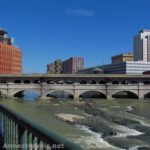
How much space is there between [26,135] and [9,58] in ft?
453

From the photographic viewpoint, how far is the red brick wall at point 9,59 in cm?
13550

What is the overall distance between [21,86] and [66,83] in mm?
12169

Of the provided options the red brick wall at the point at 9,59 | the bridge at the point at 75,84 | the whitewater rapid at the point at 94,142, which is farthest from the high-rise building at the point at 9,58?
the whitewater rapid at the point at 94,142

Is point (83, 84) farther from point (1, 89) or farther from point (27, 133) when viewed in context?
point (27, 133)

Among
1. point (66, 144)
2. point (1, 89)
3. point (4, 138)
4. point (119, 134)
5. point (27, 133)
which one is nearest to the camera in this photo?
point (66, 144)

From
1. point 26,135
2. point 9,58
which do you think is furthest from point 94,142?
A: point 9,58

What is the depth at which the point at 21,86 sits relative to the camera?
9006 cm

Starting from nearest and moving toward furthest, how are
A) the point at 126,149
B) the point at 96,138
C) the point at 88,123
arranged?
the point at 126,149 < the point at 96,138 < the point at 88,123

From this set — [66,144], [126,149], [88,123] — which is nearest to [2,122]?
[66,144]

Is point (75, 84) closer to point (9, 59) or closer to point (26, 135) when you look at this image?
point (9, 59)

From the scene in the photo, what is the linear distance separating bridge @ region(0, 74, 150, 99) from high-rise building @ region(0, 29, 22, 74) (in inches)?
1771

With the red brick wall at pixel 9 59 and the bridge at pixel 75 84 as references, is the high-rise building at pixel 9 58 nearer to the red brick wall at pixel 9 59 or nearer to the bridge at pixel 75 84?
the red brick wall at pixel 9 59

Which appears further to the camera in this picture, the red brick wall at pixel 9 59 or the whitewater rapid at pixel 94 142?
the red brick wall at pixel 9 59

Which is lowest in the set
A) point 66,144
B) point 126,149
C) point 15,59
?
point 126,149
